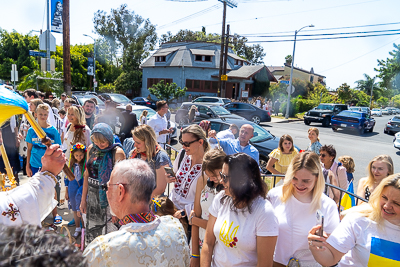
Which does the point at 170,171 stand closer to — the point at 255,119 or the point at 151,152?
the point at 151,152

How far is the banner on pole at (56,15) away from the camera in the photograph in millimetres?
13609

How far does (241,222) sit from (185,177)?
1327 millimetres

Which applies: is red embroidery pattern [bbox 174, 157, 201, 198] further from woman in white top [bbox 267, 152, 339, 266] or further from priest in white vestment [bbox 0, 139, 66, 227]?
priest in white vestment [bbox 0, 139, 66, 227]

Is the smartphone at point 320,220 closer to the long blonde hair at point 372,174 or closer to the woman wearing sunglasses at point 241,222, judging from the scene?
the woman wearing sunglasses at point 241,222

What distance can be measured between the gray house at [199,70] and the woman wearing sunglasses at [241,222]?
34.2 metres

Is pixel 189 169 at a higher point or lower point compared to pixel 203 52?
lower

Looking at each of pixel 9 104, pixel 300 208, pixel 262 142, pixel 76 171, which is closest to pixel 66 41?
pixel 262 142

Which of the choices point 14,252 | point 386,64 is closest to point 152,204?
point 14,252

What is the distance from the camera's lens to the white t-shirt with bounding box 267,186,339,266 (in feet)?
7.88

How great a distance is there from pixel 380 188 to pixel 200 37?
190 ft

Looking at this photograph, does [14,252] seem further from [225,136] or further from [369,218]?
[225,136]

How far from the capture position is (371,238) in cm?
208

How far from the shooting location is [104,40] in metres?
52.8

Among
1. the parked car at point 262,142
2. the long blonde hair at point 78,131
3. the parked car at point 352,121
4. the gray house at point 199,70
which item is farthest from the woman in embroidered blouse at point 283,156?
the gray house at point 199,70
